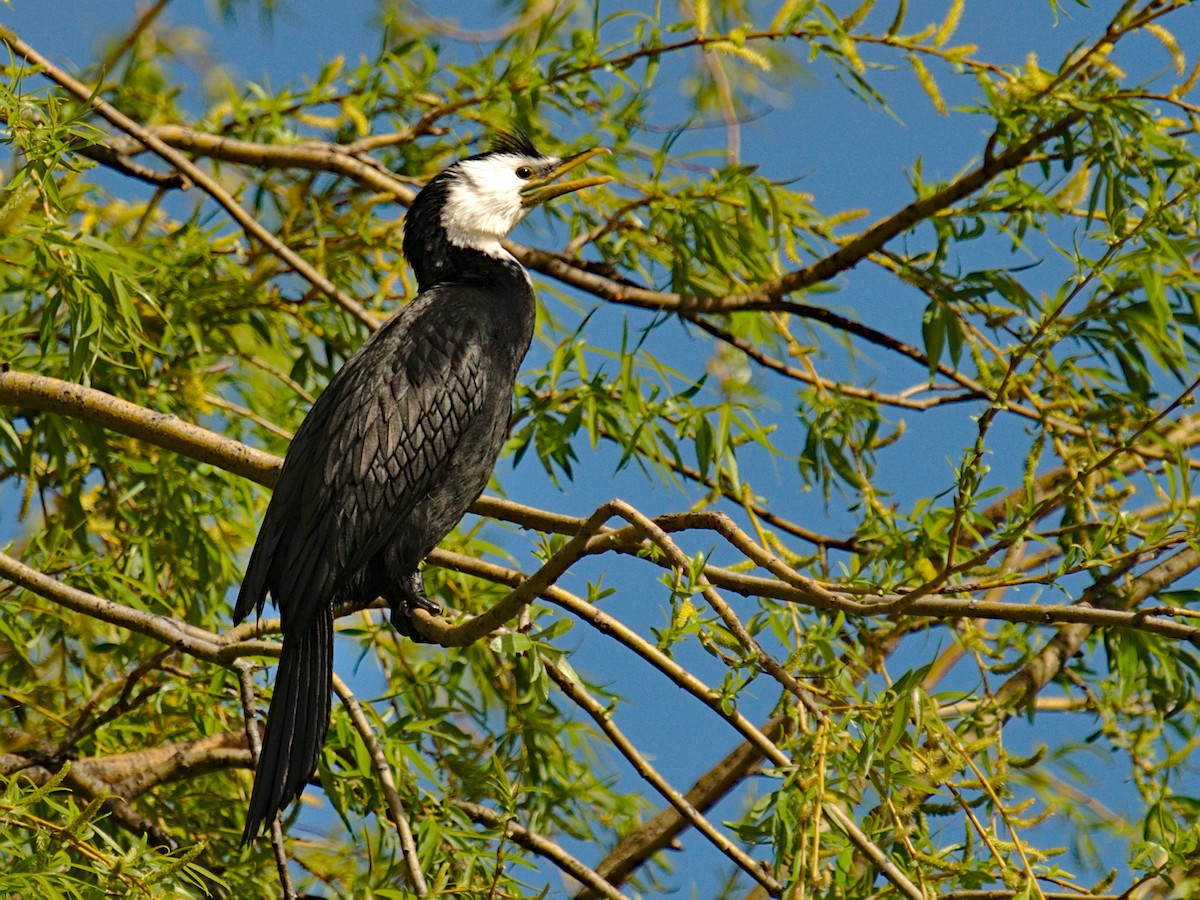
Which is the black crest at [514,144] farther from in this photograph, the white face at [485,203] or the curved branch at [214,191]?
the curved branch at [214,191]

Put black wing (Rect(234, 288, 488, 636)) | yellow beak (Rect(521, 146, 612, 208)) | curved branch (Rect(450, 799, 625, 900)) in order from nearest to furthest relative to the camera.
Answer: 1. curved branch (Rect(450, 799, 625, 900))
2. black wing (Rect(234, 288, 488, 636))
3. yellow beak (Rect(521, 146, 612, 208))

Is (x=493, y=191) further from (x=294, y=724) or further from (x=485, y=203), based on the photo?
(x=294, y=724)

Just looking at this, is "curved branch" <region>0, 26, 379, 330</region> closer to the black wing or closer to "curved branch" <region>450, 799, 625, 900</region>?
the black wing

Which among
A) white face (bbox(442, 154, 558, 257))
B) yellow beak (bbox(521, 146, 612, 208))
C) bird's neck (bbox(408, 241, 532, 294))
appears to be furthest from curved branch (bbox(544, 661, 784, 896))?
yellow beak (bbox(521, 146, 612, 208))

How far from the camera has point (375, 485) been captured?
2.36 metres

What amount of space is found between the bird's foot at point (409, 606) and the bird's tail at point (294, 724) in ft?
0.65

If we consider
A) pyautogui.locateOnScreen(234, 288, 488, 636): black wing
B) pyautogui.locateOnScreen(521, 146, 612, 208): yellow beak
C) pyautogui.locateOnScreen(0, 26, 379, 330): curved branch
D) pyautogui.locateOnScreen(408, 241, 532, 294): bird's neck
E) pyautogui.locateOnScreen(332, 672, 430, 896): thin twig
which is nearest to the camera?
pyautogui.locateOnScreen(332, 672, 430, 896): thin twig

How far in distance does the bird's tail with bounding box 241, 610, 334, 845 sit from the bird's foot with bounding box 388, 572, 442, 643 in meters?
0.20

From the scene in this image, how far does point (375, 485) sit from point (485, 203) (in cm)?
81

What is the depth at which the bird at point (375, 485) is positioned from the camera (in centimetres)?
216

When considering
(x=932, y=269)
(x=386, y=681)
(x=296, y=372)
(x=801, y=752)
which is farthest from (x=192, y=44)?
(x=801, y=752)

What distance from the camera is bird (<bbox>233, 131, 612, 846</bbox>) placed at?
7.10 ft

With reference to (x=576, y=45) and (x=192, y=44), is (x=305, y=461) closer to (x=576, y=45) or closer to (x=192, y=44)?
(x=576, y=45)

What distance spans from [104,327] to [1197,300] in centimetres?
196
